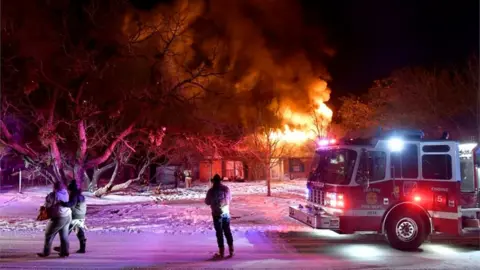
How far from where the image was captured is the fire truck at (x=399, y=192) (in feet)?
33.3

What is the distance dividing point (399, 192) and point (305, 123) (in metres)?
19.7

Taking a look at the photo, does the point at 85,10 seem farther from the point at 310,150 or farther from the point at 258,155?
the point at 310,150

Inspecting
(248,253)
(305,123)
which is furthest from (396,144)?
(305,123)

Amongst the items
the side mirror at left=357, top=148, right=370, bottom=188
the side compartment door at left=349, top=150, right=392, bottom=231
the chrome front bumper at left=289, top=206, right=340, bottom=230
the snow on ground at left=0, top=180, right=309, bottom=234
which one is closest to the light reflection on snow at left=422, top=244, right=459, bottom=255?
the side compartment door at left=349, top=150, right=392, bottom=231

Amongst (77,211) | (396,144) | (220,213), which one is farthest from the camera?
(396,144)

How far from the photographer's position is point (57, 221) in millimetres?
9227

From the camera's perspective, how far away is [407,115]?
26.6m

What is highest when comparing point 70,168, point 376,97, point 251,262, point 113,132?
point 376,97

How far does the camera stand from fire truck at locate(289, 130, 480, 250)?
33.3 feet

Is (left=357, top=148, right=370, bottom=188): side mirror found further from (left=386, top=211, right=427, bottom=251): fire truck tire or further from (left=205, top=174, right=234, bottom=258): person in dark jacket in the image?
(left=205, top=174, right=234, bottom=258): person in dark jacket

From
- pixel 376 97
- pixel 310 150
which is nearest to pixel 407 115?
pixel 376 97

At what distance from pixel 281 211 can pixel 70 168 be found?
11795mm

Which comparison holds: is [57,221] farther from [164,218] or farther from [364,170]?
[364,170]

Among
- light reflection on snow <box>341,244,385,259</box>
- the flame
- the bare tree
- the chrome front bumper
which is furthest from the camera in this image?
the flame
